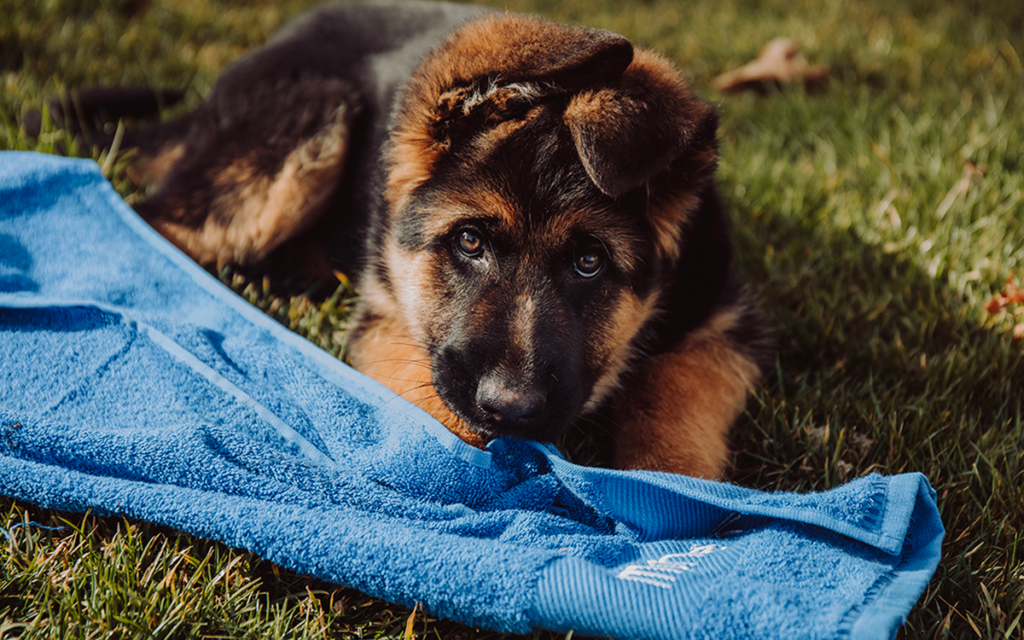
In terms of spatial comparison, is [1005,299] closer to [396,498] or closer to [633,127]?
[633,127]

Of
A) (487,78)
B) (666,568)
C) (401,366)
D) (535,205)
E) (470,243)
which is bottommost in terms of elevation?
(401,366)

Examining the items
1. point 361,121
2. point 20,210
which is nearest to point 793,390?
point 361,121

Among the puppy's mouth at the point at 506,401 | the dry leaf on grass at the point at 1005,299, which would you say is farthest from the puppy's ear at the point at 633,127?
the dry leaf on grass at the point at 1005,299

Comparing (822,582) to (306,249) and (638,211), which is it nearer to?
(638,211)

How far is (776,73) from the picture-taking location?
5.33 metres

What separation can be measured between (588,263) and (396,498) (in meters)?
0.92

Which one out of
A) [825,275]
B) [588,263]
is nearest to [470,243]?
[588,263]

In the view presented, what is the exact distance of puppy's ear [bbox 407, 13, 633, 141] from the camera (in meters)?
2.12

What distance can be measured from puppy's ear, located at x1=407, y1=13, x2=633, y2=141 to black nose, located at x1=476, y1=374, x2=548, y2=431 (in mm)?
841

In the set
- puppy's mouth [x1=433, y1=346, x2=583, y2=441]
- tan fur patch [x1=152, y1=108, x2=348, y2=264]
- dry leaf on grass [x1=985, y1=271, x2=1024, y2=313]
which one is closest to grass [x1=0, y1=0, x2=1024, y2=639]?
dry leaf on grass [x1=985, y1=271, x2=1024, y2=313]

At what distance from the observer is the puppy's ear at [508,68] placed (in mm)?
2123

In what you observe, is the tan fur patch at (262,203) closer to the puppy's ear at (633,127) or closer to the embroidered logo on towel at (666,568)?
the puppy's ear at (633,127)

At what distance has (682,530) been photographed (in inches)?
76.5

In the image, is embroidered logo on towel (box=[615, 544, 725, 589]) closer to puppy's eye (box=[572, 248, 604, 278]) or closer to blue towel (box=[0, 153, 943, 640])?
blue towel (box=[0, 153, 943, 640])
